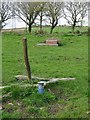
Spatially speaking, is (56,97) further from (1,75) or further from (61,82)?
(1,75)

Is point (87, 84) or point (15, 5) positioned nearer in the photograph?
point (87, 84)

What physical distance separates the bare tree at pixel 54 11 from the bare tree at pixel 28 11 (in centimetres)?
132

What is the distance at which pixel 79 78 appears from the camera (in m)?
7.17

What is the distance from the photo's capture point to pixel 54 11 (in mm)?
30781

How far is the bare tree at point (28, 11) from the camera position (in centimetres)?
2895

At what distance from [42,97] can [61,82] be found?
1244 millimetres

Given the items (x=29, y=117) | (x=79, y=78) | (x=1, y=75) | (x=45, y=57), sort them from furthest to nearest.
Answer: (x=45, y=57)
(x=1, y=75)
(x=79, y=78)
(x=29, y=117)

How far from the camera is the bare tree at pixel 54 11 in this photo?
30.0 meters

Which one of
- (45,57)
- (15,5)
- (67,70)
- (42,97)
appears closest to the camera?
(42,97)

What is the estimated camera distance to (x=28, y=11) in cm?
2970

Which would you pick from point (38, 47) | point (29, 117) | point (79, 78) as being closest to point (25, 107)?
point (29, 117)

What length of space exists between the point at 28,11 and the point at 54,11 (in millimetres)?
2876

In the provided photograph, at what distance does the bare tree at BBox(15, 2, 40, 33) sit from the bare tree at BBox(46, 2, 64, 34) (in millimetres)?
1317

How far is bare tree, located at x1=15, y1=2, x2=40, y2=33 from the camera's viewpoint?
29.0 m
